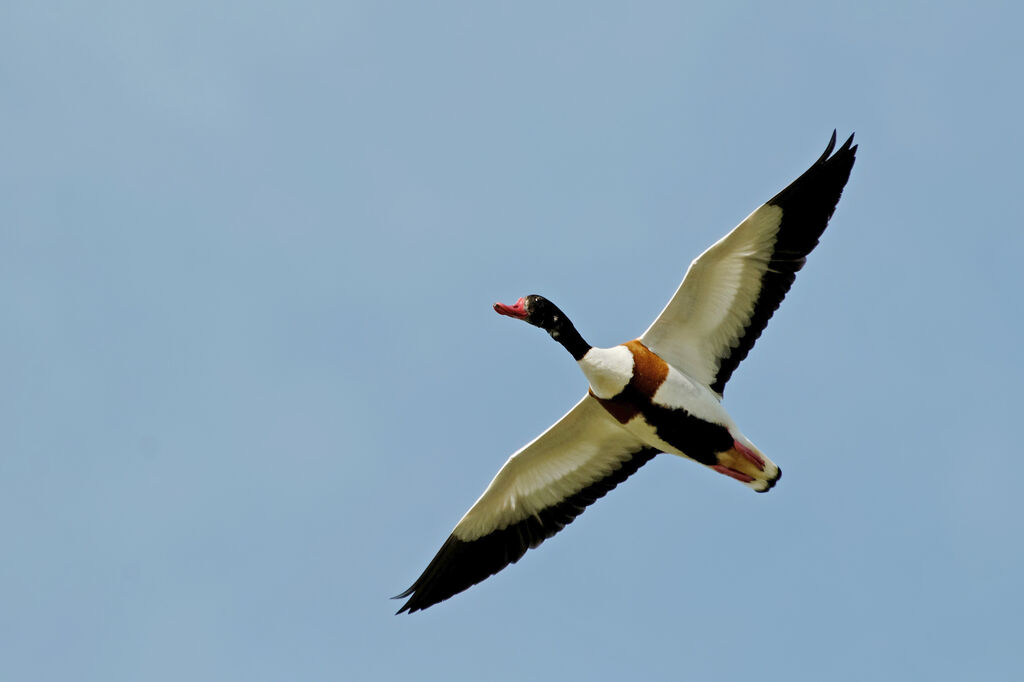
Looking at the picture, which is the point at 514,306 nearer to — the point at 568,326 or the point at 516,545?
the point at 568,326

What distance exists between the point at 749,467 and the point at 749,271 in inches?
81.0

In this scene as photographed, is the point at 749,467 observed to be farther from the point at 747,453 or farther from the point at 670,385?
the point at 670,385

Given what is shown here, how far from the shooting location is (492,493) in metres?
16.1

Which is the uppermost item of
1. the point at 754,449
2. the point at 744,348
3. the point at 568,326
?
the point at 568,326

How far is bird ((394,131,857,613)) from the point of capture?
1493cm

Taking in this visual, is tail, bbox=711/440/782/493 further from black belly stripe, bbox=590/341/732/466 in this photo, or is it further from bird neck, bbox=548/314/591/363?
bird neck, bbox=548/314/591/363

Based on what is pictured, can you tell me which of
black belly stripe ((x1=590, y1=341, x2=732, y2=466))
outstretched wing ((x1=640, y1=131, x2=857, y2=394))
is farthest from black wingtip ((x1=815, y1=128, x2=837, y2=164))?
black belly stripe ((x1=590, y1=341, x2=732, y2=466))

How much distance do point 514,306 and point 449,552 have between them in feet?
9.79

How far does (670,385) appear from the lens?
1492cm

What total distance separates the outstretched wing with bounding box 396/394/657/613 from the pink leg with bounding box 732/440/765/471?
1.40 metres

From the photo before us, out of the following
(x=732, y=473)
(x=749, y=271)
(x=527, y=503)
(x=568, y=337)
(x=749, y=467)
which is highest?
(x=568, y=337)

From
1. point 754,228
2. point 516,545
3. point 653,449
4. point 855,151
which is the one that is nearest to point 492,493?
→ point 516,545

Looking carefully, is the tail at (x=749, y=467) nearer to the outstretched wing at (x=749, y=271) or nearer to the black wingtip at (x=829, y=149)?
the outstretched wing at (x=749, y=271)

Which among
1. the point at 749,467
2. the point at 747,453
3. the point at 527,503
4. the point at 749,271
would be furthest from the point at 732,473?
the point at 527,503
